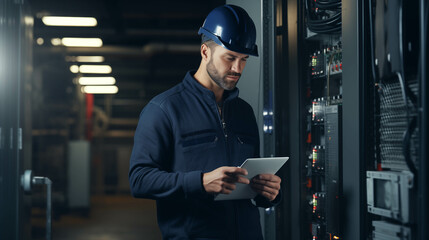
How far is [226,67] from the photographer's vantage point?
1.97 meters

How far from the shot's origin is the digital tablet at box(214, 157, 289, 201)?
5.73 feet

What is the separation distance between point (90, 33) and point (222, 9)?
7.22 meters

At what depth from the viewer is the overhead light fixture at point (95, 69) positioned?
11.5 meters

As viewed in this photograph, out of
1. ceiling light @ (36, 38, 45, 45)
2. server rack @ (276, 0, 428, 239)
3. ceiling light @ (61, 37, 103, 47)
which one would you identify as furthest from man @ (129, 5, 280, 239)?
ceiling light @ (36, 38, 45, 45)

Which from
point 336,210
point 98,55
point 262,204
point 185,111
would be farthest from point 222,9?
point 98,55

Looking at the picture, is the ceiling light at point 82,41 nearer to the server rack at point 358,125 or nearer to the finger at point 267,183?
the server rack at point 358,125

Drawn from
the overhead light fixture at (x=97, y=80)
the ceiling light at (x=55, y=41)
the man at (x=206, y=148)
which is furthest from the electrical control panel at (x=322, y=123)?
the overhead light fixture at (x=97, y=80)

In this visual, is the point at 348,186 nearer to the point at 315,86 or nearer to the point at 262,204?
the point at 262,204

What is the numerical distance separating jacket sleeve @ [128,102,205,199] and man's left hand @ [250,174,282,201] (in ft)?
0.92

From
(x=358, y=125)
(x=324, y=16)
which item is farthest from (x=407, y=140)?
(x=324, y=16)

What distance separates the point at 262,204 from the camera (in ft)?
6.79

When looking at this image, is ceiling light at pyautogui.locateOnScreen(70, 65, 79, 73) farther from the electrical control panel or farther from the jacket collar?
the jacket collar

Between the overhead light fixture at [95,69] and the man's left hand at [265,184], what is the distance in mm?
10282

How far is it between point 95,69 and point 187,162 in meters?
10.6
